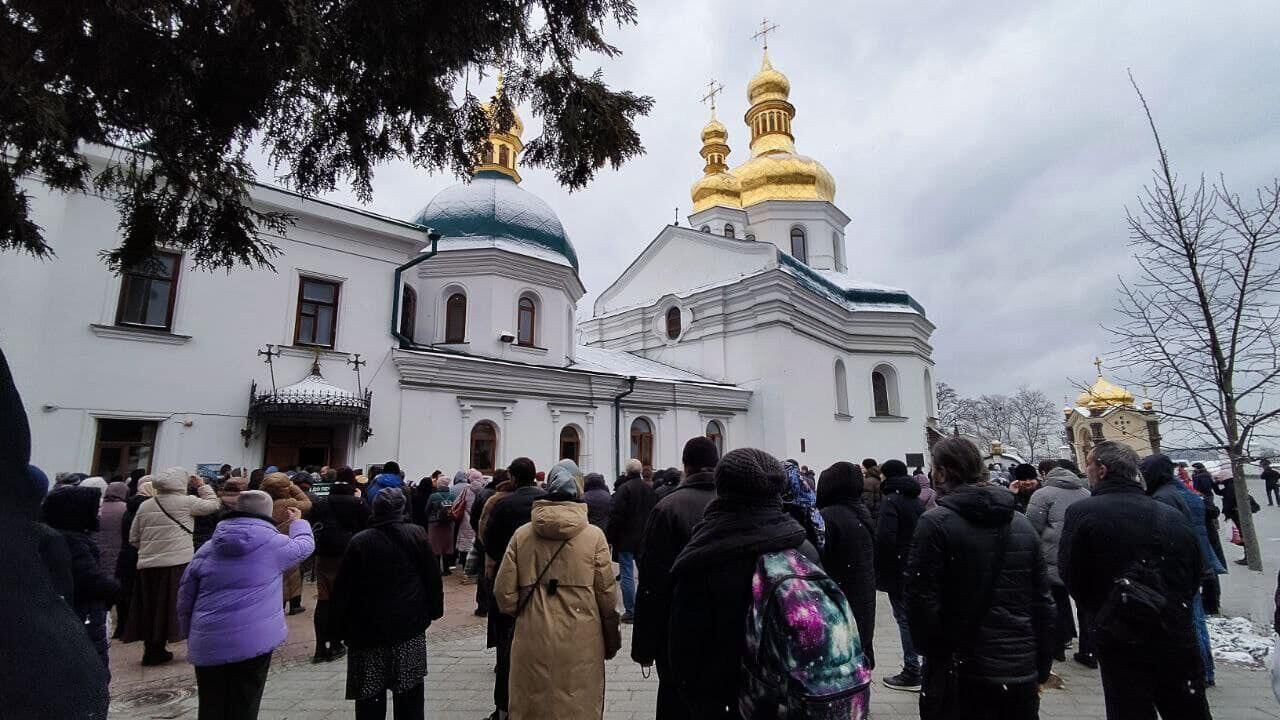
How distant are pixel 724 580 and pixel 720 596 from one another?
2.5 inches

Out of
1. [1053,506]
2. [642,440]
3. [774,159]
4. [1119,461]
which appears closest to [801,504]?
[1119,461]

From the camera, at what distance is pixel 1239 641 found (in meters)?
6.40

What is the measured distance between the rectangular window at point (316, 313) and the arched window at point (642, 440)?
30.7 ft

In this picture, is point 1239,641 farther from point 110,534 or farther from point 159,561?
point 110,534

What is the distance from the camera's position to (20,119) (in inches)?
134

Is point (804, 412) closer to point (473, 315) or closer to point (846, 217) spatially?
point (473, 315)

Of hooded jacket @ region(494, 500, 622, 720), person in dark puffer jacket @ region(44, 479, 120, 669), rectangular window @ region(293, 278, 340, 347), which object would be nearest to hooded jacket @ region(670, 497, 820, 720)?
hooded jacket @ region(494, 500, 622, 720)

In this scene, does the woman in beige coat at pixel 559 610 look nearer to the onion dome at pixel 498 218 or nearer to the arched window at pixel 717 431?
the onion dome at pixel 498 218

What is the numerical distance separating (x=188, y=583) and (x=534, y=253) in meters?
14.3

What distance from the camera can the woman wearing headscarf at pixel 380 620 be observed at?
13.0 ft

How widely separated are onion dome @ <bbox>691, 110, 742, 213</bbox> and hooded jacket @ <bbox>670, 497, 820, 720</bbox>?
32.4m

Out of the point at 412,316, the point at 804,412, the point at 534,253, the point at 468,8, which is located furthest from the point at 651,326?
the point at 468,8

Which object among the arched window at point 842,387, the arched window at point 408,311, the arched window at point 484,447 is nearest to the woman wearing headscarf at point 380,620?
the arched window at point 484,447

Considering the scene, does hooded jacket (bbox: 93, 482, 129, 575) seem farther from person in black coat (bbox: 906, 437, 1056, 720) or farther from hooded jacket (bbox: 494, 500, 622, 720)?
person in black coat (bbox: 906, 437, 1056, 720)
